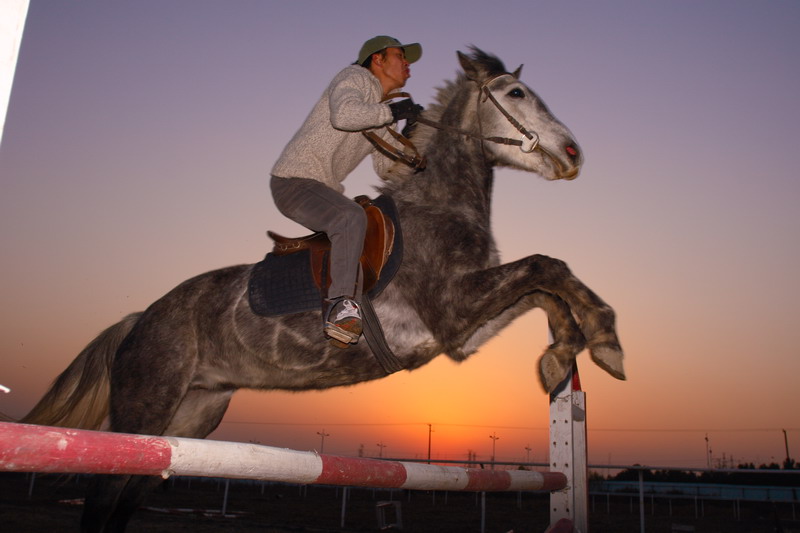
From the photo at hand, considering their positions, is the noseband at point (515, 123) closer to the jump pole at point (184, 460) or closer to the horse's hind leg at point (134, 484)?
the jump pole at point (184, 460)

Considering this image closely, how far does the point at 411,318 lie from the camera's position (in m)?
4.38

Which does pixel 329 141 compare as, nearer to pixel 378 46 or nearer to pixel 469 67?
pixel 378 46

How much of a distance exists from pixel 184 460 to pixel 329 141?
10.3 ft

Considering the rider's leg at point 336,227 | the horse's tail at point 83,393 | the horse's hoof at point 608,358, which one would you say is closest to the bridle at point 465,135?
the rider's leg at point 336,227

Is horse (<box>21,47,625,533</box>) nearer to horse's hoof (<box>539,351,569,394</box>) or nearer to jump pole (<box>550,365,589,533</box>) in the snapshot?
horse's hoof (<box>539,351,569,394</box>)

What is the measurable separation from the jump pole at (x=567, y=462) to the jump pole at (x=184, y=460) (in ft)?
5.08

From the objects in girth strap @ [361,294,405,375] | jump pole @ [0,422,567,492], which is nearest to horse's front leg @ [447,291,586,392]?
girth strap @ [361,294,405,375]

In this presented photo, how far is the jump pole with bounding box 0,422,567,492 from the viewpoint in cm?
141

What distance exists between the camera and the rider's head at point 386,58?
480 centimetres

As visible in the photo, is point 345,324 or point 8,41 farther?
point 345,324

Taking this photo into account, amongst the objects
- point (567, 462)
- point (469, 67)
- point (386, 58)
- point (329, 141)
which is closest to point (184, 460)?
point (329, 141)

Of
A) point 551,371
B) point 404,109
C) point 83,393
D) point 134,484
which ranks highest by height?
point 404,109

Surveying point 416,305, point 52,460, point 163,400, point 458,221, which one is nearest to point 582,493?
point 416,305

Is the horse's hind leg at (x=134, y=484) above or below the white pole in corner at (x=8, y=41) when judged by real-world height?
below
